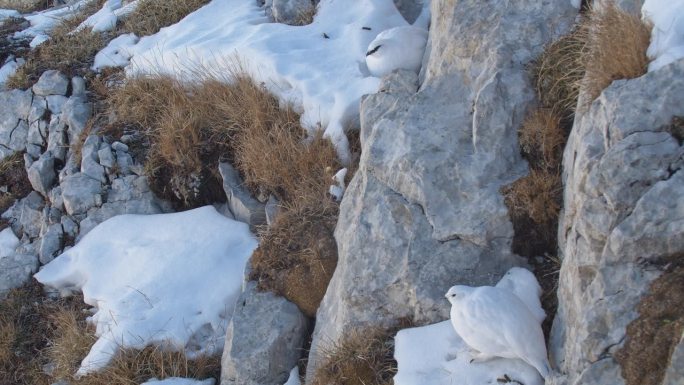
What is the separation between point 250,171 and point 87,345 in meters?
2.12

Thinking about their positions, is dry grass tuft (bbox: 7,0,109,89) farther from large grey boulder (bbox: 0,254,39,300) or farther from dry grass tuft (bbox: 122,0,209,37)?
large grey boulder (bbox: 0,254,39,300)

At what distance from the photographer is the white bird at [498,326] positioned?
4.07 meters

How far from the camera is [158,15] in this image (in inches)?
378

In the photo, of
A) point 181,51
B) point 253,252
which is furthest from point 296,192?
point 181,51

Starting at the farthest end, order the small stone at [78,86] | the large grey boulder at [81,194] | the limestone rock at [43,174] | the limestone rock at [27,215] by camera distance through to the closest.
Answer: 1. the small stone at [78,86]
2. the limestone rock at [43,174]
3. the limestone rock at [27,215]
4. the large grey boulder at [81,194]

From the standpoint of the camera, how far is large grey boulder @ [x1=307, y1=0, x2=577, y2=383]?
493 cm

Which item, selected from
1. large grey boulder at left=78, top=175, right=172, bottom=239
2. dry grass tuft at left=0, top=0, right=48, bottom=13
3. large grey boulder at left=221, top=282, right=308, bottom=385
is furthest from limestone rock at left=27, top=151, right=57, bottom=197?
dry grass tuft at left=0, top=0, right=48, bottom=13

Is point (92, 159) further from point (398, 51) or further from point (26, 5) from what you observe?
point (26, 5)

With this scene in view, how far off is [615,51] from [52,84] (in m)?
6.85

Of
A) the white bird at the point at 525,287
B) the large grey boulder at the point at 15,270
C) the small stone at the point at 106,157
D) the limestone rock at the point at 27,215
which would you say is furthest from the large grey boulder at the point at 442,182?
the limestone rock at the point at 27,215

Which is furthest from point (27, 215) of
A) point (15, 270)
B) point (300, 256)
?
point (300, 256)

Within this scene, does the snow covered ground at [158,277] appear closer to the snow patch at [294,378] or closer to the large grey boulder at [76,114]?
the snow patch at [294,378]

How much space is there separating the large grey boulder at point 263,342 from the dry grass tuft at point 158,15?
495 cm

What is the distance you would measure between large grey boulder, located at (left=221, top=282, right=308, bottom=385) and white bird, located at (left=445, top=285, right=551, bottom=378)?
170 centimetres
